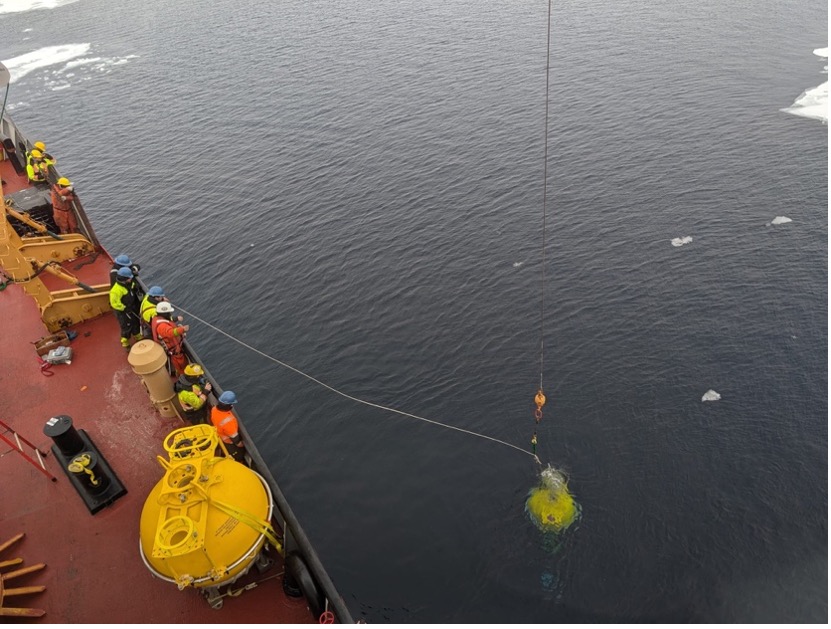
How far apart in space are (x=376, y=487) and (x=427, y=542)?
254 cm

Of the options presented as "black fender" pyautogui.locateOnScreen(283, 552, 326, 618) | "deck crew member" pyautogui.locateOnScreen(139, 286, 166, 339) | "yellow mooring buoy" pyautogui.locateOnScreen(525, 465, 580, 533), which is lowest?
"yellow mooring buoy" pyautogui.locateOnScreen(525, 465, 580, 533)

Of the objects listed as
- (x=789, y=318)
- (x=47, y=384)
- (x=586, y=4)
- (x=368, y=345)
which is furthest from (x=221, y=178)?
(x=586, y=4)

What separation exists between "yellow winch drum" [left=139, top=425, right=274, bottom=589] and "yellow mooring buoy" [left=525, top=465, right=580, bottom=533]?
907 cm

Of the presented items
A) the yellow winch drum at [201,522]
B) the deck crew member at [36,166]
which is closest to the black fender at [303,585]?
the yellow winch drum at [201,522]

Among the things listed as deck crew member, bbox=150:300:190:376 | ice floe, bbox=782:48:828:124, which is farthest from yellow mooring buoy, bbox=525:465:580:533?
ice floe, bbox=782:48:828:124

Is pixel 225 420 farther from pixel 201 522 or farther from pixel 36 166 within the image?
pixel 36 166

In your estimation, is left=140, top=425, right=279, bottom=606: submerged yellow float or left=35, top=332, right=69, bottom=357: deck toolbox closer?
left=140, top=425, right=279, bottom=606: submerged yellow float

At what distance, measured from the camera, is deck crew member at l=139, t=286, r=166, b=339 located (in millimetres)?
13344

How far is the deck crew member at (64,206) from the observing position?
18.7 meters

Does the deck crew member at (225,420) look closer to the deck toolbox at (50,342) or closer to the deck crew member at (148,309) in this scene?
the deck crew member at (148,309)

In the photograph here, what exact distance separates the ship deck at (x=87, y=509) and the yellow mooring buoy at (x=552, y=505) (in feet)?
27.8

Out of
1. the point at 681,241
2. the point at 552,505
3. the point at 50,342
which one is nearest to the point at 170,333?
the point at 50,342

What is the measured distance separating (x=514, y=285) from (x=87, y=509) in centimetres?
1866

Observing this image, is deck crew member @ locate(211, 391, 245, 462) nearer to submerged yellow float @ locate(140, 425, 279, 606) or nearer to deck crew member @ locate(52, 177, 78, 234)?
submerged yellow float @ locate(140, 425, 279, 606)
